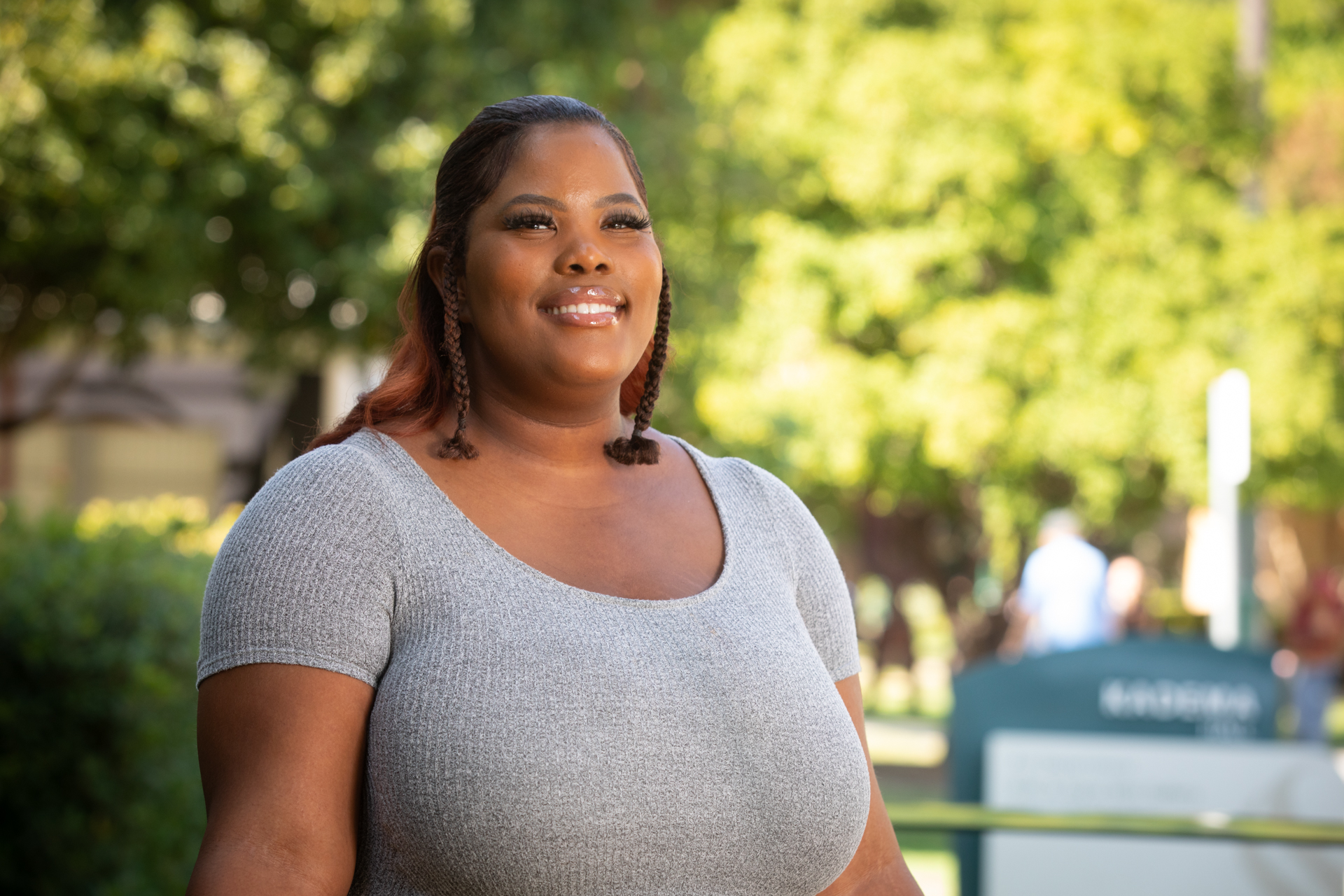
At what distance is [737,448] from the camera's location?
11.3 m

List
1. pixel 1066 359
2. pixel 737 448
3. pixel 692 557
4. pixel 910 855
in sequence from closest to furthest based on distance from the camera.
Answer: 1. pixel 692 557
2. pixel 910 855
3. pixel 737 448
4. pixel 1066 359

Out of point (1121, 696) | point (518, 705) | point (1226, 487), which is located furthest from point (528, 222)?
point (1226, 487)

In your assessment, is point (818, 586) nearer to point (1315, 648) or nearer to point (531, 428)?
point (531, 428)

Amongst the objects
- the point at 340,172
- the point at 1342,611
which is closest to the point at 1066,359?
the point at 1342,611

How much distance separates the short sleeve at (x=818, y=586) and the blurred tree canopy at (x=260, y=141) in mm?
6719

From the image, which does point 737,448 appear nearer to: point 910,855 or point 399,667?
point 910,855

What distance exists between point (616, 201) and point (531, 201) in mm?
128

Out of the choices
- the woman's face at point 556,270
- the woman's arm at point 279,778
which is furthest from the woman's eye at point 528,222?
the woman's arm at point 279,778

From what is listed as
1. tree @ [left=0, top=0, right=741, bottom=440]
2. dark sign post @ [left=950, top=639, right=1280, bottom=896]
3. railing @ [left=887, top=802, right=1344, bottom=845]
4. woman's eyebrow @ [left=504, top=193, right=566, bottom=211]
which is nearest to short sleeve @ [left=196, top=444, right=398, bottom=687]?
woman's eyebrow @ [left=504, top=193, right=566, bottom=211]

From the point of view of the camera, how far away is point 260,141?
9.04 meters

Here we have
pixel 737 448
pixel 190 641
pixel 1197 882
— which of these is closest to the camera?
pixel 1197 882

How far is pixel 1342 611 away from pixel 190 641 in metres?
10.3

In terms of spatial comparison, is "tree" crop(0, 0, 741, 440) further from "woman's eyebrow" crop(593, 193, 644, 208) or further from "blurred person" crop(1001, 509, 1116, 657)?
"woman's eyebrow" crop(593, 193, 644, 208)

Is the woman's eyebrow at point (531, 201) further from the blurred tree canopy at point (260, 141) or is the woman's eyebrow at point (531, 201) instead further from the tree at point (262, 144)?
the tree at point (262, 144)
